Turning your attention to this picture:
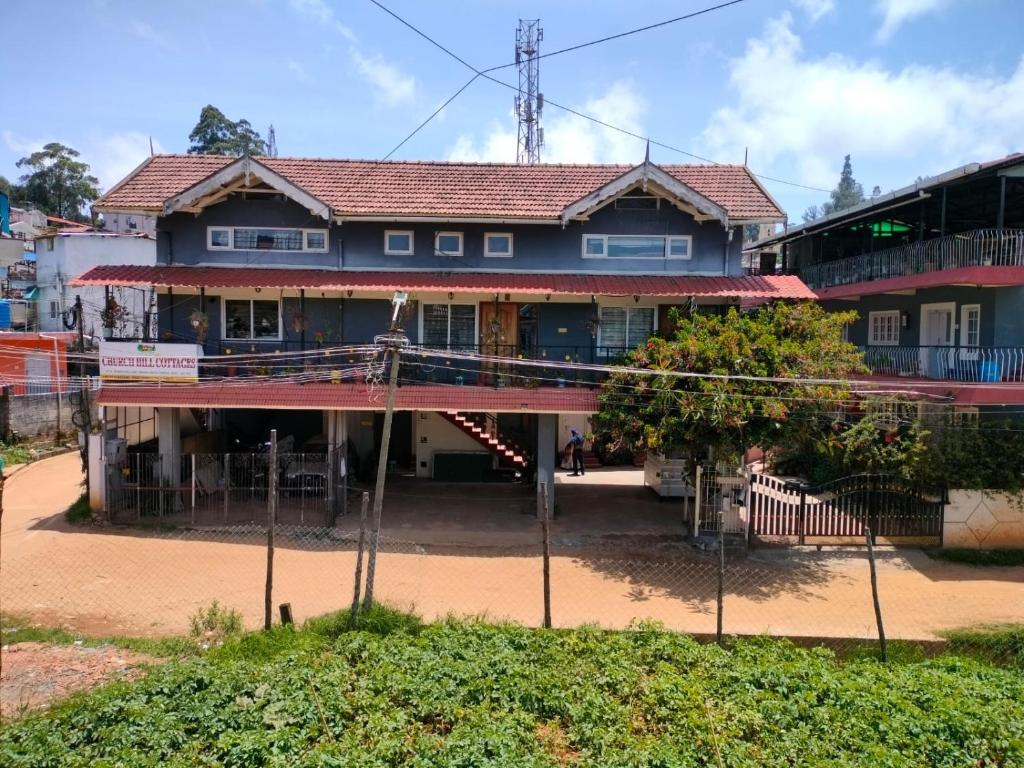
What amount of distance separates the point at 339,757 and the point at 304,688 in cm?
A: 153

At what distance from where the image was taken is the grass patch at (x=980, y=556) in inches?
626

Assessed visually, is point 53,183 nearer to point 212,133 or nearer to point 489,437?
point 212,133

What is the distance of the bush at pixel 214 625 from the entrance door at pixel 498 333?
8.37 metres

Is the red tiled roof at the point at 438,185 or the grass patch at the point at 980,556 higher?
the red tiled roof at the point at 438,185

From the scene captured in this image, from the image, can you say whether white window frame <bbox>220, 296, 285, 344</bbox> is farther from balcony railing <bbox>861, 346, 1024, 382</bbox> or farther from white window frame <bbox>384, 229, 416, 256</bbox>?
balcony railing <bbox>861, 346, 1024, 382</bbox>

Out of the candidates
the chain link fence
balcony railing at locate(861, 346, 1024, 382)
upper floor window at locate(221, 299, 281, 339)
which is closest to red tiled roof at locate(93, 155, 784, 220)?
upper floor window at locate(221, 299, 281, 339)

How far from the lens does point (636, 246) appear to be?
2014 cm

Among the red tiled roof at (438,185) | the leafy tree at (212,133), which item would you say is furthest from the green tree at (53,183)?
the red tiled roof at (438,185)

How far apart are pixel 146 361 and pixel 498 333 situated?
8.53 metres

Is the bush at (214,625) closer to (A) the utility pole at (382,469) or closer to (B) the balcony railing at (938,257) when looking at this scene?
(A) the utility pole at (382,469)

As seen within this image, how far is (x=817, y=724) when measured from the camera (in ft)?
27.3

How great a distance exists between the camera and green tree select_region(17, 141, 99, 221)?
57250 mm

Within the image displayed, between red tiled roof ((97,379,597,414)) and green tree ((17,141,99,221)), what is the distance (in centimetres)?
5059

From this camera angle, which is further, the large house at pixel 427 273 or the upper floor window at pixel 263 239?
the upper floor window at pixel 263 239
